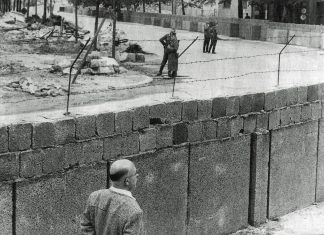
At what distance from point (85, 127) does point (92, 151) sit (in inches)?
15.7

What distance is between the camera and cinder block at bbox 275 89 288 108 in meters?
13.3

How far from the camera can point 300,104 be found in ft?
45.6

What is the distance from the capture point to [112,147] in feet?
33.0

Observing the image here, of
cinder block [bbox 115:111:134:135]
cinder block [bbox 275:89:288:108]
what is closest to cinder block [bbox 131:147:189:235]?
cinder block [bbox 115:111:134:135]

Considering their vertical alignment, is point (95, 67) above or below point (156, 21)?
below

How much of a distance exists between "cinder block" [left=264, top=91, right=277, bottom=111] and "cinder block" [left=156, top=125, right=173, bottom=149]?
8.72ft

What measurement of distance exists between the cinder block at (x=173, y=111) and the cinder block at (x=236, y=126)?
4.86 ft

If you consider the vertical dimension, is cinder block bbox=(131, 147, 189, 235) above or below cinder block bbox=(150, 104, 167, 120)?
below

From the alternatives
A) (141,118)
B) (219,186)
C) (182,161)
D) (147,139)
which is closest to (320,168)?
(219,186)

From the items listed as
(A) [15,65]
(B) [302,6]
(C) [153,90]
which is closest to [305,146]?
(C) [153,90]

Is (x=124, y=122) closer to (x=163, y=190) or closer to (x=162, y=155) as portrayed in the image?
(x=162, y=155)

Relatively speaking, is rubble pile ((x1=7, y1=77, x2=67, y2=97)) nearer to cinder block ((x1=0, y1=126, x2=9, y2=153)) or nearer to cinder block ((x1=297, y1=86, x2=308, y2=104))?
cinder block ((x1=297, y1=86, x2=308, y2=104))

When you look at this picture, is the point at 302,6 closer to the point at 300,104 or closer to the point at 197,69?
→ the point at 197,69

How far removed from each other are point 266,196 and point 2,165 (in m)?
6.14
